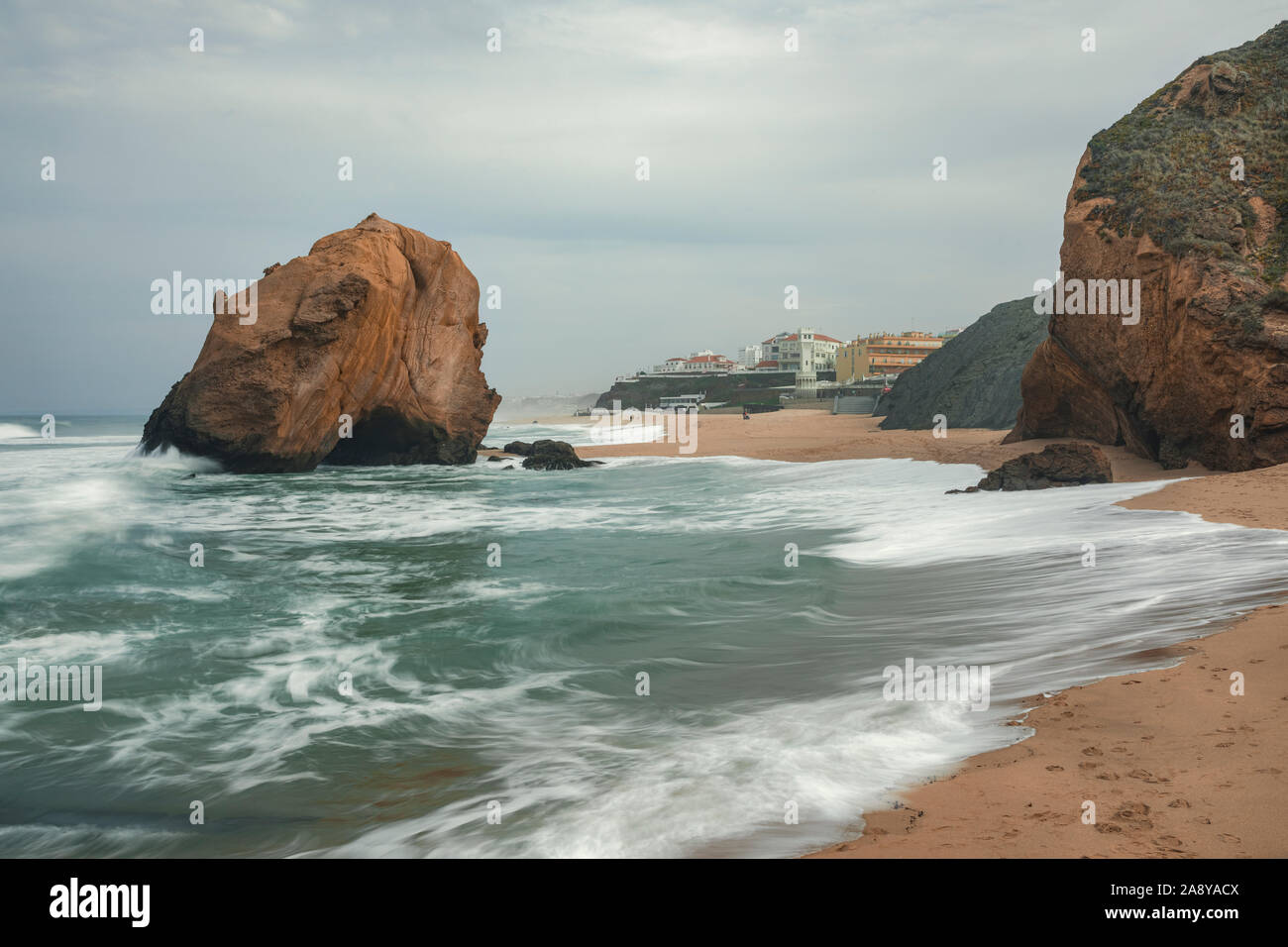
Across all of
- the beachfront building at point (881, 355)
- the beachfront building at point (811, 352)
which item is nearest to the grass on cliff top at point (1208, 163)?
the beachfront building at point (881, 355)

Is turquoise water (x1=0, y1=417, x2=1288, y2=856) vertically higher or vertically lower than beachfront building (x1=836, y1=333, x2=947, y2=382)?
lower

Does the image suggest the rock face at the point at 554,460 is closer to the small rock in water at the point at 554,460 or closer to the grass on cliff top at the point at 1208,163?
the small rock in water at the point at 554,460

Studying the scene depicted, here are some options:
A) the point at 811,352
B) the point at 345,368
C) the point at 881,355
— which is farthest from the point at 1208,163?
the point at 811,352

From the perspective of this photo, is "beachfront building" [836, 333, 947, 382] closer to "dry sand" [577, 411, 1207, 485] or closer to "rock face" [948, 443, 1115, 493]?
"dry sand" [577, 411, 1207, 485]

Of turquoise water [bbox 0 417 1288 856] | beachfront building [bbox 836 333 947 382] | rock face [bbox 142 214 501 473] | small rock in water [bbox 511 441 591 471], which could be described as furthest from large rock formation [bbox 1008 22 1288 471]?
beachfront building [bbox 836 333 947 382]

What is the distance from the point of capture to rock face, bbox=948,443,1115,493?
12086 millimetres

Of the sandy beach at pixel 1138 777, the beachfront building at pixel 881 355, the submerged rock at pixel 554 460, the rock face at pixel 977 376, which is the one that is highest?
the beachfront building at pixel 881 355

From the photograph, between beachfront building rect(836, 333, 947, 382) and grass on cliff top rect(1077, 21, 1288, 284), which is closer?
grass on cliff top rect(1077, 21, 1288, 284)

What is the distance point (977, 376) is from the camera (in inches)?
1217

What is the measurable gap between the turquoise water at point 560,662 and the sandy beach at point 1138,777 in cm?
26

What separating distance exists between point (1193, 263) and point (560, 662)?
35.0ft

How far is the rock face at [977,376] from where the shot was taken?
1161 inches

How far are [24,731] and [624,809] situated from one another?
13.8 ft

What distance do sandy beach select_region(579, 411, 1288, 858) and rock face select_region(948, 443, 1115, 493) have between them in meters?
7.61
